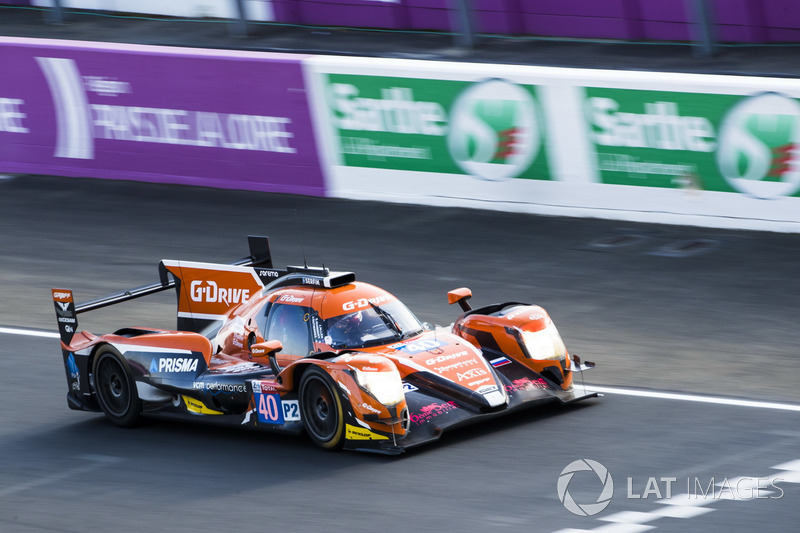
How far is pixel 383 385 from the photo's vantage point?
915 cm

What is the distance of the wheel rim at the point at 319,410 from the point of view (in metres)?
9.38

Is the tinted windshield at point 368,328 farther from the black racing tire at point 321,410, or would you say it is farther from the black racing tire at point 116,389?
the black racing tire at point 116,389

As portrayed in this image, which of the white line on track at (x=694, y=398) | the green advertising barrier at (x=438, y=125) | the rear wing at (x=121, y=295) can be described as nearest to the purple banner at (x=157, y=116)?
the green advertising barrier at (x=438, y=125)

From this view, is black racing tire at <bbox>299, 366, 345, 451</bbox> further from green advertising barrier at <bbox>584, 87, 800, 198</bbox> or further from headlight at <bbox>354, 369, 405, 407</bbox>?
green advertising barrier at <bbox>584, 87, 800, 198</bbox>

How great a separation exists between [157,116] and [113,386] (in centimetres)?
946

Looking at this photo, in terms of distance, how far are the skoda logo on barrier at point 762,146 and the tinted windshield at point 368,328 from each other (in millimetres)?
6659

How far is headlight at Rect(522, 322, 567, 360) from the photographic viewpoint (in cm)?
1029

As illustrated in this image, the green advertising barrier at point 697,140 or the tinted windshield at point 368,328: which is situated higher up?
the green advertising barrier at point 697,140

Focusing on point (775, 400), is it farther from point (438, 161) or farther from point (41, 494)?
point (438, 161)

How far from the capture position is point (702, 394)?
10.9 m

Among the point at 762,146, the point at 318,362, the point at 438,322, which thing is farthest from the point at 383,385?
the point at 762,146

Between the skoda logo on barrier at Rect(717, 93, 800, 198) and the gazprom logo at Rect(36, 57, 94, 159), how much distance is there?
33.4 ft

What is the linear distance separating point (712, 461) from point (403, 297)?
6.08m

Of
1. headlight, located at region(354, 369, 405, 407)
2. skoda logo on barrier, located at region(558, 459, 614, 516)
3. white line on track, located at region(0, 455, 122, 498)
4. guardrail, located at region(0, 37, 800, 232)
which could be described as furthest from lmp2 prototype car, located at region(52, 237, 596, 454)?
guardrail, located at region(0, 37, 800, 232)
